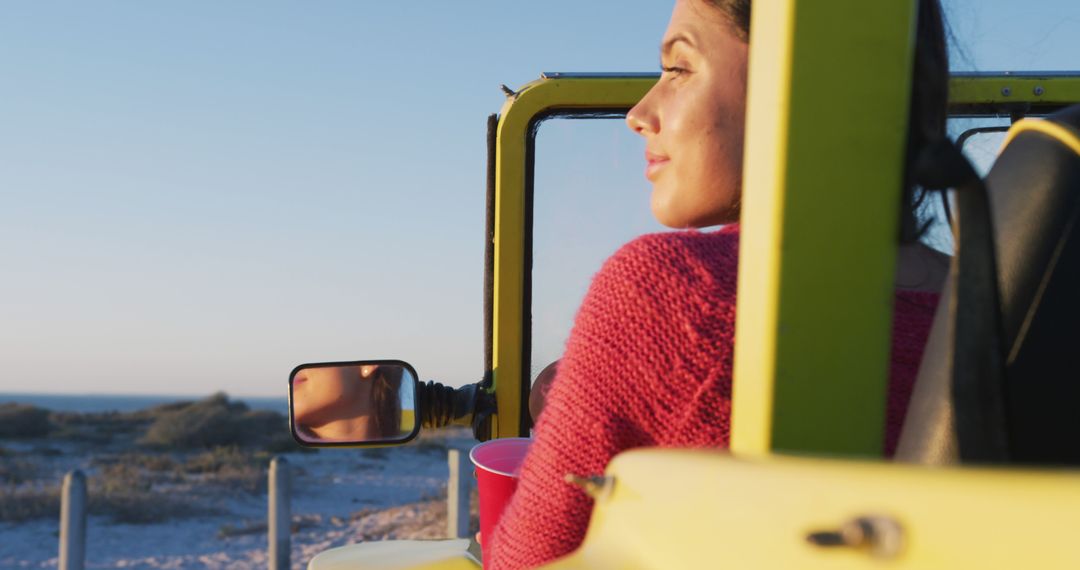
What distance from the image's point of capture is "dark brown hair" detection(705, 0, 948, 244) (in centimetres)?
117

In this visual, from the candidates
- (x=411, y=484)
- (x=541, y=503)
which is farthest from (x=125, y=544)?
(x=541, y=503)

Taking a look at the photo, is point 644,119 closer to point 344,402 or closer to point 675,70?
point 675,70

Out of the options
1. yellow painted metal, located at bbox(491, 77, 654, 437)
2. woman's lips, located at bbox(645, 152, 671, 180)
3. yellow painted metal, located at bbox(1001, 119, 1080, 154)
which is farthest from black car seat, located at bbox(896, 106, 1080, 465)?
yellow painted metal, located at bbox(491, 77, 654, 437)

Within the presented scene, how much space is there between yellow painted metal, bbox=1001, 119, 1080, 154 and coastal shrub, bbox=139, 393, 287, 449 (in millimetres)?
28716

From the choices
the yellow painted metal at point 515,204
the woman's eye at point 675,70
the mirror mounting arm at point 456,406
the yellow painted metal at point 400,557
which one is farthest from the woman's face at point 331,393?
the woman's eye at point 675,70

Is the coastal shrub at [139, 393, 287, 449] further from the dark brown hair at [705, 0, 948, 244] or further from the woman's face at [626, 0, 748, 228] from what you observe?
the dark brown hair at [705, 0, 948, 244]

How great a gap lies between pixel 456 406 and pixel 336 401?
1.15 ft

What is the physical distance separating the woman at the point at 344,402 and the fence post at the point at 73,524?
617 centimetres

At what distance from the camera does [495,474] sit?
6.31 ft

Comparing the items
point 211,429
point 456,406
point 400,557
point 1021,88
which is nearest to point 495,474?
point 400,557

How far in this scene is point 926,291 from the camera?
142 centimetres

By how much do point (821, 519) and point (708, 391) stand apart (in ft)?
1.74

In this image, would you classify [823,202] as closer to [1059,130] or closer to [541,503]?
[1059,130]

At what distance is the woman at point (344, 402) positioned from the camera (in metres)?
2.53
